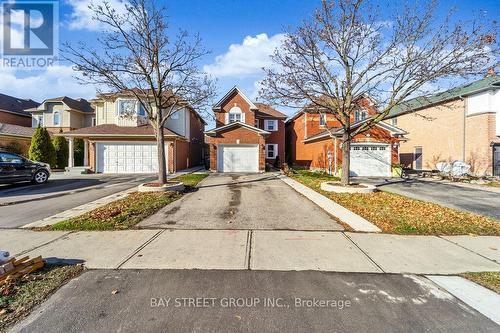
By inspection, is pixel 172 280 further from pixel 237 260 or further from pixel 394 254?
pixel 394 254

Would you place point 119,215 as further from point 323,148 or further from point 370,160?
point 370,160

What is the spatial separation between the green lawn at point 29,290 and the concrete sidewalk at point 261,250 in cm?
35

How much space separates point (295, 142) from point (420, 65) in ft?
62.2

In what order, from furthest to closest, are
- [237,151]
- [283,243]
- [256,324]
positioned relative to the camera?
[237,151] → [283,243] → [256,324]

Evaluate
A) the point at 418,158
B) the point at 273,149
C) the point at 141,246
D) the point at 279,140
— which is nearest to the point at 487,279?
the point at 141,246

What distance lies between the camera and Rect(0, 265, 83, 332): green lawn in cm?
265

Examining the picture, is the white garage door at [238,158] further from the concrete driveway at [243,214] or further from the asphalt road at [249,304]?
the asphalt road at [249,304]

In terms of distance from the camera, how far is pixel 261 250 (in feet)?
14.8

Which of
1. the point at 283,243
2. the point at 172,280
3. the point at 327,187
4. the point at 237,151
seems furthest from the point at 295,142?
the point at 172,280

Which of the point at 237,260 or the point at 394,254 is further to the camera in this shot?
the point at 394,254

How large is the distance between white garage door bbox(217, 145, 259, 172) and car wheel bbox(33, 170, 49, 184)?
37.5ft

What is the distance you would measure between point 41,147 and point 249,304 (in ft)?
84.5

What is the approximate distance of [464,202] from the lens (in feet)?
30.6

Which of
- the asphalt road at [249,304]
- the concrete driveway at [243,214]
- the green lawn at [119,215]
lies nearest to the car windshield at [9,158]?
the green lawn at [119,215]
